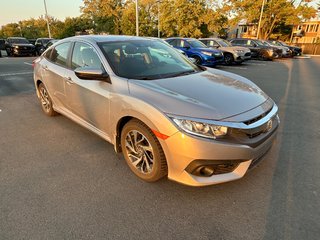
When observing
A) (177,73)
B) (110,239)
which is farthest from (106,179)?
(177,73)

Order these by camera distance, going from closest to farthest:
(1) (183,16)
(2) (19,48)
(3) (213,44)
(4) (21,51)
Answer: (3) (213,44) → (2) (19,48) → (4) (21,51) → (1) (183,16)

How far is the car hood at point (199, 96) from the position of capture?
228 centimetres

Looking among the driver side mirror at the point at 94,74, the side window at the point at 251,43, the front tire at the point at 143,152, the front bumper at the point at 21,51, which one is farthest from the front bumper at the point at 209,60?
the front bumper at the point at 21,51

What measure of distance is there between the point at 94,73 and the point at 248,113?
5.98 feet

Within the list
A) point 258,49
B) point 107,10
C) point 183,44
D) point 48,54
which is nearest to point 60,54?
point 48,54

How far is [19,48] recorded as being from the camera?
2028 centimetres

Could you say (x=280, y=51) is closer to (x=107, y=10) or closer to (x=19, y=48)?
(x=19, y=48)

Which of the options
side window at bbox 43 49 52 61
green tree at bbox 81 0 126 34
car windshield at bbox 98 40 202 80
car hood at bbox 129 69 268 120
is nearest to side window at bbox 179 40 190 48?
side window at bbox 43 49 52 61

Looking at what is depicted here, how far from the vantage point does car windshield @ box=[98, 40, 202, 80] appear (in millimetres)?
3035

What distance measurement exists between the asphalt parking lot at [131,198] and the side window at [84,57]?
3.95ft

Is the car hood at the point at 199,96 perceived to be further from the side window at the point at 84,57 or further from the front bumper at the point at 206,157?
the side window at the point at 84,57

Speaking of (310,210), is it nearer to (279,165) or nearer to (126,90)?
(279,165)

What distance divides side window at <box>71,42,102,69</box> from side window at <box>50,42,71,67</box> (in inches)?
10.7

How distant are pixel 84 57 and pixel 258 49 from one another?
18.9 m
